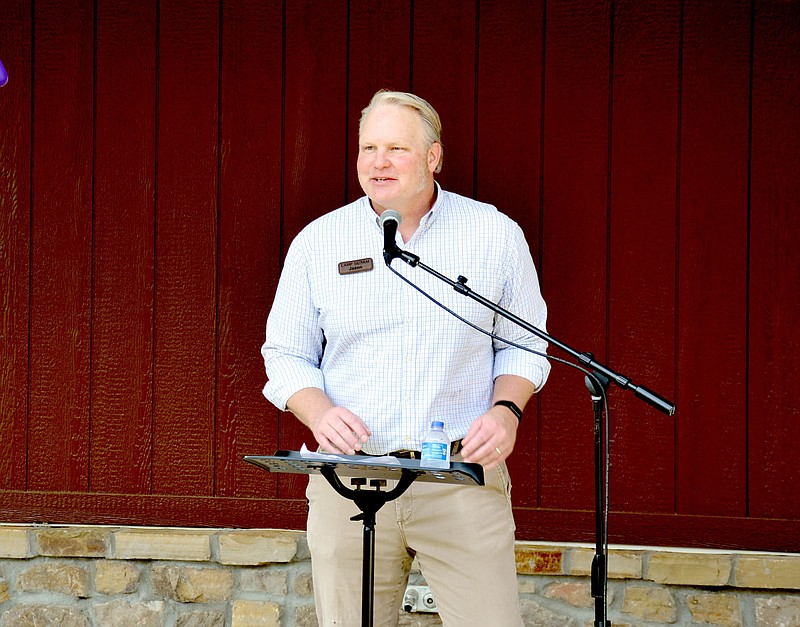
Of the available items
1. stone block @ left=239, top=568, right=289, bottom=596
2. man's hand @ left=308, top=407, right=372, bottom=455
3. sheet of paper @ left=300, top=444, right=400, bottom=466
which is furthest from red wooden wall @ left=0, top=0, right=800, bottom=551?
sheet of paper @ left=300, top=444, right=400, bottom=466

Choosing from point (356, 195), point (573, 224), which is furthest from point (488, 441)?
point (356, 195)

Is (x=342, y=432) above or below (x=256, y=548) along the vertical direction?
above

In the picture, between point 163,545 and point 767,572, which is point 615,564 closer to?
point 767,572

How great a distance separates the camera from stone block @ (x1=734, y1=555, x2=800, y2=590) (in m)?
3.42

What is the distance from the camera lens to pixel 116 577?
365cm

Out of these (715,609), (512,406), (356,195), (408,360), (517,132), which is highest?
(517,132)

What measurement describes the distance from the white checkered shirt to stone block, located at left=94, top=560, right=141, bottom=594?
4.13 feet

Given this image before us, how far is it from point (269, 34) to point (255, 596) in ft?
6.62

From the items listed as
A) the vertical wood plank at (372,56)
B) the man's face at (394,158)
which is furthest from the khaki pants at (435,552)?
the vertical wood plank at (372,56)

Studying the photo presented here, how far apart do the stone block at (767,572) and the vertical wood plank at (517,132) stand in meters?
0.73

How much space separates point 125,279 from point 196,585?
1.13 metres

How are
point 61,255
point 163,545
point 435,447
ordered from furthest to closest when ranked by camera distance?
point 61,255 → point 163,545 → point 435,447

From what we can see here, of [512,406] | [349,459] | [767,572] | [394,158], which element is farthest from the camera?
[767,572]

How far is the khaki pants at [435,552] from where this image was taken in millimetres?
2633
